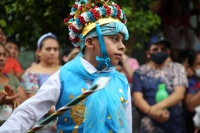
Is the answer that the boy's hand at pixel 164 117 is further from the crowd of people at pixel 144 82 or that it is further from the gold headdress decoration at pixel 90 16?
the gold headdress decoration at pixel 90 16

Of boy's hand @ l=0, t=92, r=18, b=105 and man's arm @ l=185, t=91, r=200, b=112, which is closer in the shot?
boy's hand @ l=0, t=92, r=18, b=105

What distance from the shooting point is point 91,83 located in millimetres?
4336

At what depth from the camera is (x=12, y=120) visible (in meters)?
3.99

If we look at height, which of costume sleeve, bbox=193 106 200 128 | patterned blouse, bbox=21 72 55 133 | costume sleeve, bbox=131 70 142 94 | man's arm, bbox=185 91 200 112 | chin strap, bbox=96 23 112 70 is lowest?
costume sleeve, bbox=193 106 200 128

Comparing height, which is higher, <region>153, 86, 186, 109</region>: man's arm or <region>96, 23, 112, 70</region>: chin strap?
<region>96, 23, 112, 70</region>: chin strap

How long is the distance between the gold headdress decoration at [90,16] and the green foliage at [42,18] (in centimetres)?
287

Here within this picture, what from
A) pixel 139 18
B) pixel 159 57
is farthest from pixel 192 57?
pixel 139 18

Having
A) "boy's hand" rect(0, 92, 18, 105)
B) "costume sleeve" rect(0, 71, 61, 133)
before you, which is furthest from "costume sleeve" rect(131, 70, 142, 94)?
"costume sleeve" rect(0, 71, 61, 133)

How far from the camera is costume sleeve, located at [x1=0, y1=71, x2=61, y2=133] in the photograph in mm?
3959

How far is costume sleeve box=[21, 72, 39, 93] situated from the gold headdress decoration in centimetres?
243

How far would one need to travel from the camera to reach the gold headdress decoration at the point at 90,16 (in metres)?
4.34

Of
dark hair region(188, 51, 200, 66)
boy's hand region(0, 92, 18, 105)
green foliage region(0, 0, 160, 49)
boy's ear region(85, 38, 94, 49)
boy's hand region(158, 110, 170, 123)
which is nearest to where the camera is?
boy's ear region(85, 38, 94, 49)

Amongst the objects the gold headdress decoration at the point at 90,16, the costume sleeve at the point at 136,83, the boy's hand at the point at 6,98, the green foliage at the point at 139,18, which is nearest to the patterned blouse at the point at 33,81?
the boy's hand at the point at 6,98

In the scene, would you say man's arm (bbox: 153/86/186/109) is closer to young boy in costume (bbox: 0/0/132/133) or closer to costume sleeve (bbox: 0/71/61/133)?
young boy in costume (bbox: 0/0/132/133)
